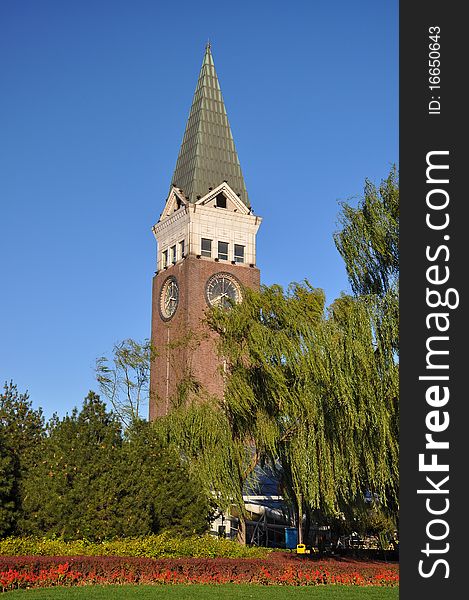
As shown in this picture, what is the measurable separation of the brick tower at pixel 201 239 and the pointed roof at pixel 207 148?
7 centimetres

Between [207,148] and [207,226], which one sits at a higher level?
[207,148]

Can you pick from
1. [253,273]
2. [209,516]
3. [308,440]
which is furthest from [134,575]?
[253,273]

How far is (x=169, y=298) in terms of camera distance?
178 ft

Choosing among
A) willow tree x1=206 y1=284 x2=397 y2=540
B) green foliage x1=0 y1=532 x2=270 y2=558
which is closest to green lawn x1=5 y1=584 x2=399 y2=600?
willow tree x1=206 y1=284 x2=397 y2=540

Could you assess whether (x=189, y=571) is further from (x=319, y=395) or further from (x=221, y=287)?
(x=221, y=287)

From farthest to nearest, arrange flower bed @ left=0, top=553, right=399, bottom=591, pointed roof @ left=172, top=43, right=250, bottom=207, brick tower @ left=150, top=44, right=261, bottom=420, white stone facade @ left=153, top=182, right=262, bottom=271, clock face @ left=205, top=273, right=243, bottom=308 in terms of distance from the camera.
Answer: pointed roof @ left=172, top=43, right=250, bottom=207
white stone facade @ left=153, top=182, right=262, bottom=271
clock face @ left=205, top=273, right=243, bottom=308
brick tower @ left=150, top=44, right=261, bottom=420
flower bed @ left=0, top=553, right=399, bottom=591

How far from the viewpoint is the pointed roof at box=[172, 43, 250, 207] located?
183 feet

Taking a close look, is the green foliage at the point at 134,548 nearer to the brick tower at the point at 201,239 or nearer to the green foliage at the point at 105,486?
the green foliage at the point at 105,486

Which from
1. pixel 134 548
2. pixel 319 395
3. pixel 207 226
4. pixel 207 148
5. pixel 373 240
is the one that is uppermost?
pixel 207 148

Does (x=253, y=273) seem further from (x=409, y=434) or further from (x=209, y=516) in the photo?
(x=409, y=434)

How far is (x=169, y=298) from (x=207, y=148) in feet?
36.5

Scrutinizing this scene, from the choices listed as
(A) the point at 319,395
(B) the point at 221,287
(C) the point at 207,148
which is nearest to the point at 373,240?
(A) the point at 319,395

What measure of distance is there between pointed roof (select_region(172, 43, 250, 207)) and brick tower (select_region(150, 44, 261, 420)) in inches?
2.7

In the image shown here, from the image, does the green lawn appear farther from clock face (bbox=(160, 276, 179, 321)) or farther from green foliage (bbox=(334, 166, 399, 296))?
clock face (bbox=(160, 276, 179, 321))
